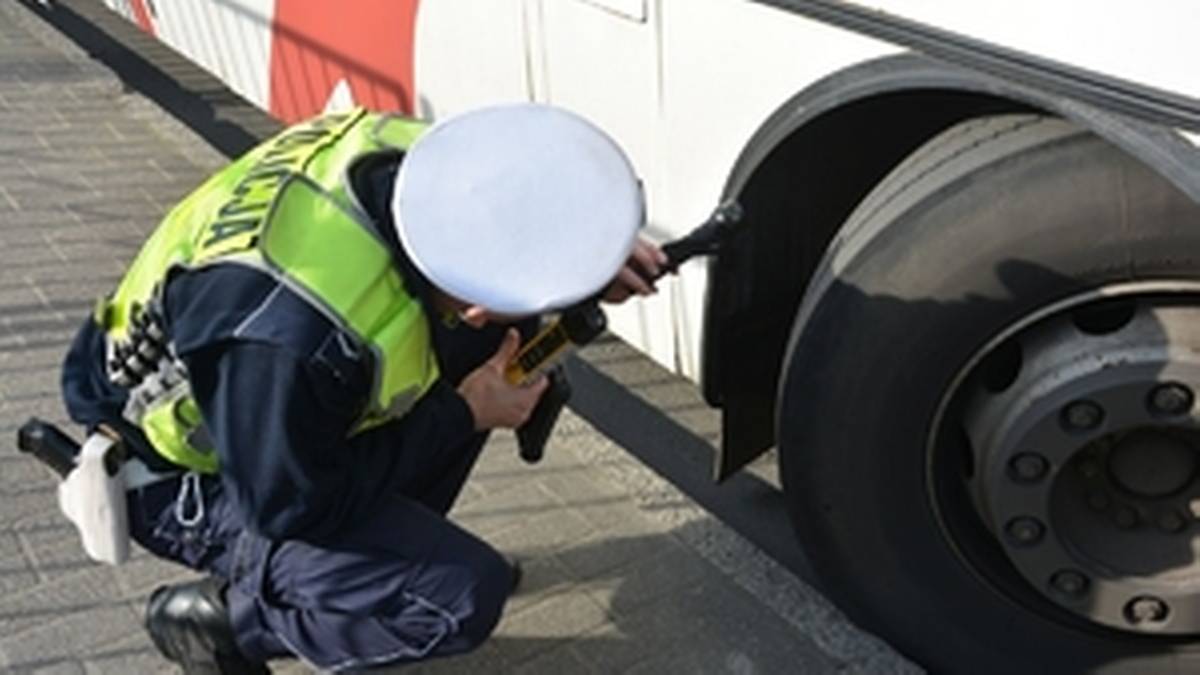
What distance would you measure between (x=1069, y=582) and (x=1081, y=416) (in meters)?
0.33

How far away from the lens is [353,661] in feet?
7.48

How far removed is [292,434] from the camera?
1884mm

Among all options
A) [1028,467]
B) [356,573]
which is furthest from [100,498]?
[1028,467]

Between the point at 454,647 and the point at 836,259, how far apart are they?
91 cm

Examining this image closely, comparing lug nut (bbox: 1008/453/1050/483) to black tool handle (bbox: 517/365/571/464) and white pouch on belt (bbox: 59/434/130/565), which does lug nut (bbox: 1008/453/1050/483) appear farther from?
white pouch on belt (bbox: 59/434/130/565)

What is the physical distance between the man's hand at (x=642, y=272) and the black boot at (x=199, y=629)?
91 cm

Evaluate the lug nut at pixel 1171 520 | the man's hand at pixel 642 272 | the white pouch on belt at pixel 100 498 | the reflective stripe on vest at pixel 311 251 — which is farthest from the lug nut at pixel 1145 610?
the white pouch on belt at pixel 100 498

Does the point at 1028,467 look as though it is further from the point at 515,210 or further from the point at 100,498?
the point at 100,498

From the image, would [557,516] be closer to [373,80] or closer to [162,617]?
[162,617]

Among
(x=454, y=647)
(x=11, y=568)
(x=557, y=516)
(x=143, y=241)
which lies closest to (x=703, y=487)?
(x=557, y=516)

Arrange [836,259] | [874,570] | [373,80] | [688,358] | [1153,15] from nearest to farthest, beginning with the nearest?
[1153,15], [836,259], [874,570], [688,358], [373,80]

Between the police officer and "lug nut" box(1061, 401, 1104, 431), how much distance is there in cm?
68

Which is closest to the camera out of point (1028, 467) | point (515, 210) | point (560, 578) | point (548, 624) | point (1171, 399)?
point (515, 210)

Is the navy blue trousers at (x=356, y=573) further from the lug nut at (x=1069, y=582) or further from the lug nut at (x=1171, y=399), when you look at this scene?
the lug nut at (x=1171, y=399)
